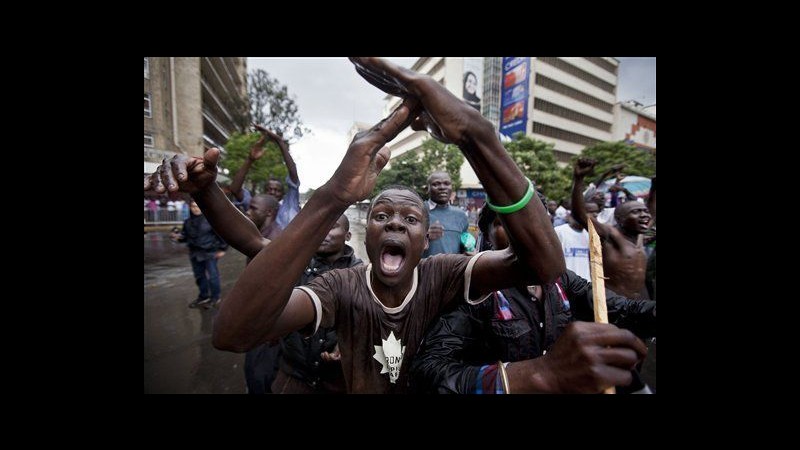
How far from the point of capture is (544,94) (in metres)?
39.9

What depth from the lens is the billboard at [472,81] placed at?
3788cm

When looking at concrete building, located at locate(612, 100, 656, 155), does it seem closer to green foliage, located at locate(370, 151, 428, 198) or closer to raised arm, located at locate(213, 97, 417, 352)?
green foliage, located at locate(370, 151, 428, 198)

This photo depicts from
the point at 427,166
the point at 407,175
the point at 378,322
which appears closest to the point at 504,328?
the point at 378,322

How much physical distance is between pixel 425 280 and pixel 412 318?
7.5 inches

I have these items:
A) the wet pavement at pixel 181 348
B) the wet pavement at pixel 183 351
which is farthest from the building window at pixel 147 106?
the wet pavement at pixel 183 351

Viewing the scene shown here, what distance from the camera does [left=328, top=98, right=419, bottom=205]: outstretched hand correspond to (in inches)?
41.8

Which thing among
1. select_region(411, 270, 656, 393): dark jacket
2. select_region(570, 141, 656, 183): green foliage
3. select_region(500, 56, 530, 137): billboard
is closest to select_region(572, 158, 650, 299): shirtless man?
select_region(411, 270, 656, 393): dark jacket

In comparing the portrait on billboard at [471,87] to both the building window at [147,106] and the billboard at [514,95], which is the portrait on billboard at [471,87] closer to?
the billboard at [514,95]

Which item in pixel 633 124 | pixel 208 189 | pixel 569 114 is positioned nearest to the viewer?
pixel 208 189

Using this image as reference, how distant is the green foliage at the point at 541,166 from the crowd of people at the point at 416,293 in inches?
1007

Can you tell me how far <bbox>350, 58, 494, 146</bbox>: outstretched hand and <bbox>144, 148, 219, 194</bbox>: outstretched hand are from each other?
627 mm

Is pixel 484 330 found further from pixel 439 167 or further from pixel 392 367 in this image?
pixel 439 167

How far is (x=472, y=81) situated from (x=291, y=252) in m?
42.3

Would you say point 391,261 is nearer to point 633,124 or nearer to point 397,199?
point 397,199
